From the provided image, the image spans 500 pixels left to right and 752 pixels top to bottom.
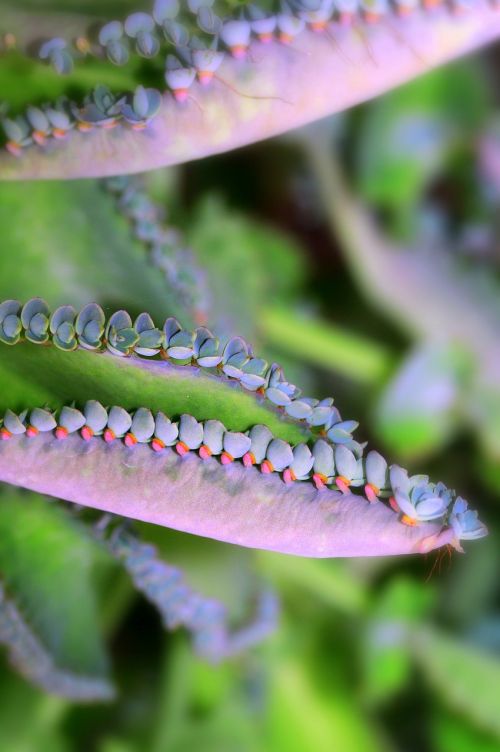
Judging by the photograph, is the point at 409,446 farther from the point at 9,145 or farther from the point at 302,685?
the point at 9,145

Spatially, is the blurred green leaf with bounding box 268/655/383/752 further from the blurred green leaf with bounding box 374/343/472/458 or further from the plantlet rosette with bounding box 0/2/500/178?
the plantlet rosette with bounding box 0/2/500/178

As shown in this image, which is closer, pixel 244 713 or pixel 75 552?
pixel 75 552

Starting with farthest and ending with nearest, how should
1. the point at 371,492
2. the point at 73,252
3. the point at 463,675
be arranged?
the point at 463,675, the point at 73,252, the point at 371,492

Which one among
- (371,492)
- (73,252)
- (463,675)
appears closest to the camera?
(371,492)

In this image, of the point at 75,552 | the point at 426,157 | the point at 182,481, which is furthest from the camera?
the point at 426,157

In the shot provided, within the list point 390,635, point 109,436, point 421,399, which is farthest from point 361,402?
point 109,436

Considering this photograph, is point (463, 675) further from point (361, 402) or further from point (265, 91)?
point (265, 91)

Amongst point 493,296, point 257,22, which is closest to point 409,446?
point 493,296

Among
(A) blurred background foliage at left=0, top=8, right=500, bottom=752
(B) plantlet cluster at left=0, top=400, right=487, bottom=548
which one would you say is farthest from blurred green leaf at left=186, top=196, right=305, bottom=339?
(B) plantlet cluster at left=0, top=400, right=487, bottom=548
